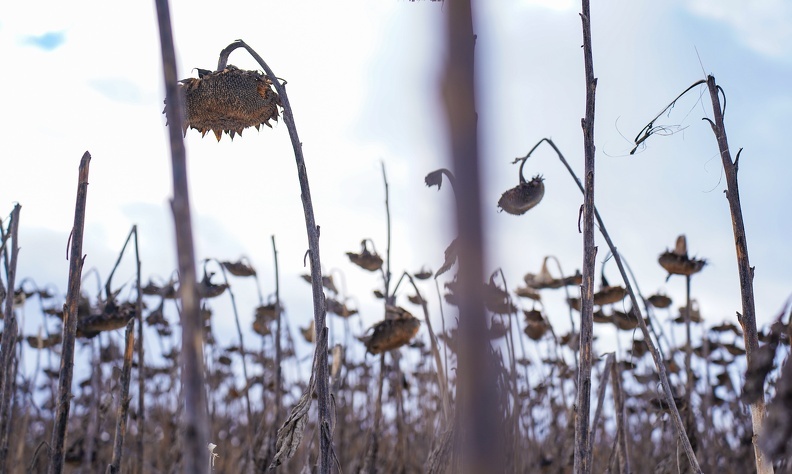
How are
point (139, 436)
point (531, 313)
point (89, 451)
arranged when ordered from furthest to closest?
point (531, 313)
point (89, 451)
point (139, 436)

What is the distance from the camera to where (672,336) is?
5801mm

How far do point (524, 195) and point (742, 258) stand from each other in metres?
1.06

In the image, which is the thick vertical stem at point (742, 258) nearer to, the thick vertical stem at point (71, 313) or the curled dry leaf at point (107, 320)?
the thick vertical stem at point (71, 313)

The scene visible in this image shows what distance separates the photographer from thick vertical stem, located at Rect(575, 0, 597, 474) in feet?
4.42

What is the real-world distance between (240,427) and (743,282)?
647 cm

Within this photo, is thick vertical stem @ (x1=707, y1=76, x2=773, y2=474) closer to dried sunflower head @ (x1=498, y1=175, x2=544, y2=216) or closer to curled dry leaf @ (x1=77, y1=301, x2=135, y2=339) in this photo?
dried sunflower head @ (x1=498, y1=175, x2=544, y2=216)

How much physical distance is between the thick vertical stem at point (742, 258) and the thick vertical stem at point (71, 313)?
4.48ft

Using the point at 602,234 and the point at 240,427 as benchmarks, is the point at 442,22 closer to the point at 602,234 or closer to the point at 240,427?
the point at 602,234

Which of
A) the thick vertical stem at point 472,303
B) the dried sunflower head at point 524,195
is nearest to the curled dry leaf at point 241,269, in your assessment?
the dried sunflower head at point 524,195

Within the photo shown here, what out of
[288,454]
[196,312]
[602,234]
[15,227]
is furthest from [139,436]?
A: [196,312]

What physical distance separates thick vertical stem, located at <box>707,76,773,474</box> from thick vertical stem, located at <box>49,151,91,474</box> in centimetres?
136

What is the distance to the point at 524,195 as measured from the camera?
2.39 m

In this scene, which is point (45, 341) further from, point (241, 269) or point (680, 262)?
point (680, 262)

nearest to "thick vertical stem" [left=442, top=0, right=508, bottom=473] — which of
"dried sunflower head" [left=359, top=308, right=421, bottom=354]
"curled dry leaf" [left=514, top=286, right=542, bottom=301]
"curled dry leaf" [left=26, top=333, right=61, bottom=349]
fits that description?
"dried sunflower head" [left=359, top=308, right=421, bottom=354]
